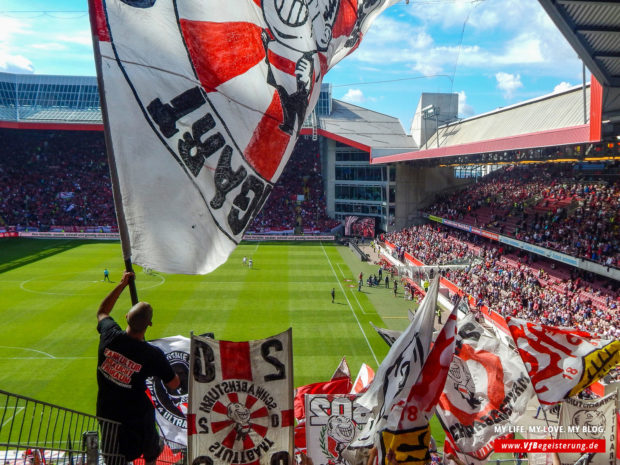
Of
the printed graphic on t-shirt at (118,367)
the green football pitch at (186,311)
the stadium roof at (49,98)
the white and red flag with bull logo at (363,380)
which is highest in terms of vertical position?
the stadium roof at (49,98)

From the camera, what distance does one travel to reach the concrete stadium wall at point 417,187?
49.9 m

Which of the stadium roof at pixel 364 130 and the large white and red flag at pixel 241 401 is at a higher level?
the stadium roof at pixel 364 130

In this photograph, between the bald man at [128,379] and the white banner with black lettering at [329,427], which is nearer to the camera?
the bald man at [128,379]

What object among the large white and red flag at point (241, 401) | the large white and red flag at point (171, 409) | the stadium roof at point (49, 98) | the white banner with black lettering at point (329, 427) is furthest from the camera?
the stadium roof at point (49, 98)

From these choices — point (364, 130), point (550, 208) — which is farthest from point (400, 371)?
point (364, 130)

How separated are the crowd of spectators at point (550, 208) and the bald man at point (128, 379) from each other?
21045 mm

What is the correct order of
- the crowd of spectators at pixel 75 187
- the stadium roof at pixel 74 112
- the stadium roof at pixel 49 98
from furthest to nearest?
the stadium roof at pixel 49 98
the stadium roof at pixel 74 112
the crowd of spectators at pixel 75 187

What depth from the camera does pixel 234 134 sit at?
16.0 feet

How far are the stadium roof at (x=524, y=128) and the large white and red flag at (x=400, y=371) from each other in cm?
1671

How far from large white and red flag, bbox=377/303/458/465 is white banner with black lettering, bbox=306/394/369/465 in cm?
218

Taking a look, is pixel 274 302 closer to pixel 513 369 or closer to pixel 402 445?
pixel 513 369

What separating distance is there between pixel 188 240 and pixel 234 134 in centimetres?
112

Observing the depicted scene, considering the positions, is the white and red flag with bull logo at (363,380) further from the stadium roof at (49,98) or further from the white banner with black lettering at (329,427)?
the stadium roof at (49,98)

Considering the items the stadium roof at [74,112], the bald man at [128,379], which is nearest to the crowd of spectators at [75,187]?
the stadium roof at [74,112]
